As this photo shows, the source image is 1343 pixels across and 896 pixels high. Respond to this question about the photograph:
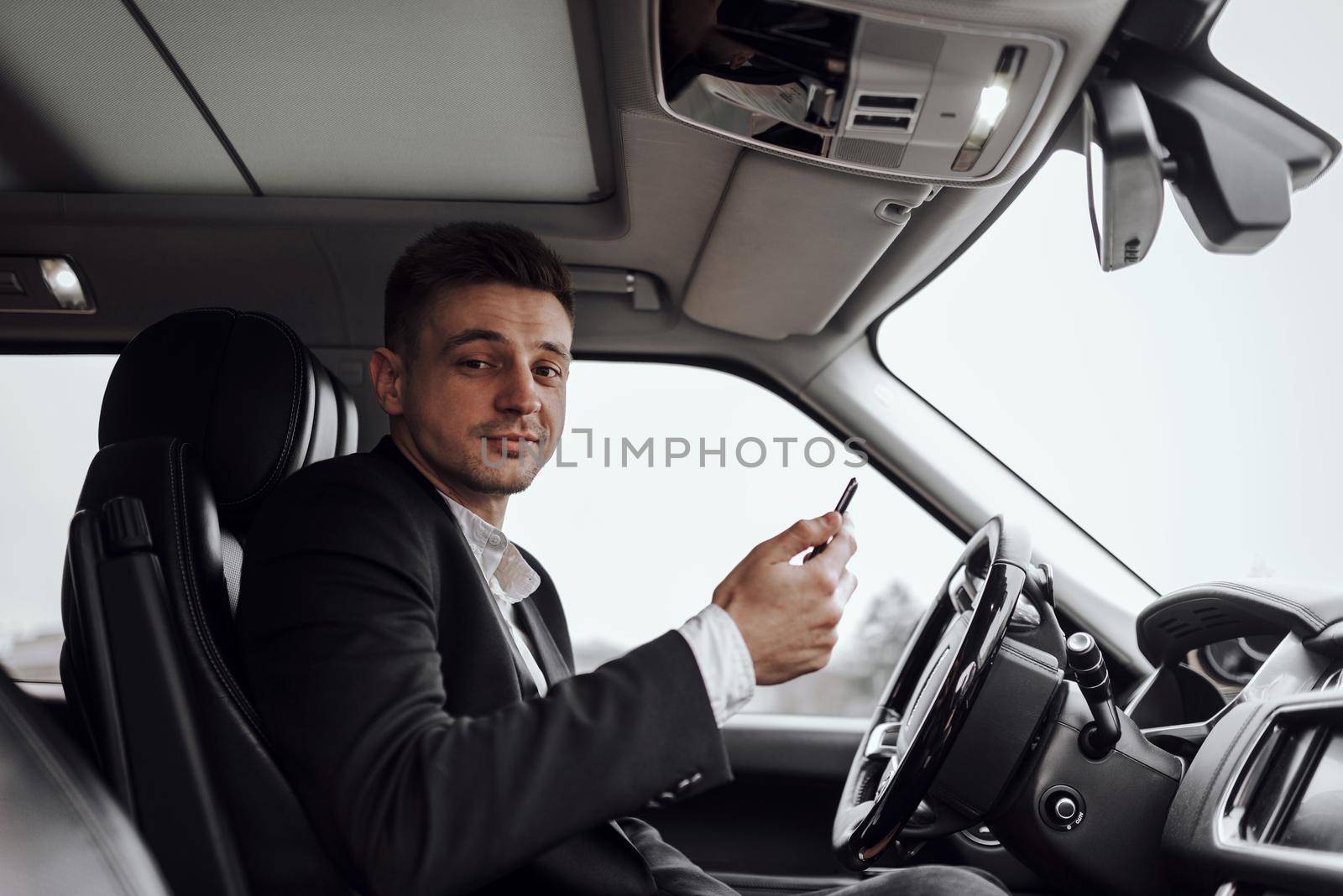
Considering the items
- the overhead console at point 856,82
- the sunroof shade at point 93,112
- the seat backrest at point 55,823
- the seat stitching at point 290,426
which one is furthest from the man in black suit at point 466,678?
the sunroof shade at point 93,112

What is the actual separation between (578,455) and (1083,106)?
1187 mm

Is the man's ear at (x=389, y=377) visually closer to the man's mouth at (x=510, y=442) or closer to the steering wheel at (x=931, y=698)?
the man's mouth at (x=510, y=442)

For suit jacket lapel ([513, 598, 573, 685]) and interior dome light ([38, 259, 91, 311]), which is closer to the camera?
suit jacket lapel ([513, 598, 573, 685])

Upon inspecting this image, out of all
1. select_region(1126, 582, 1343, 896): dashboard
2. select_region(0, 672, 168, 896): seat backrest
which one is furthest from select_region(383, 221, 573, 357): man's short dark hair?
select_region(1126, 582, 1343, 896): dashboard

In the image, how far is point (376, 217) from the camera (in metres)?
1.87

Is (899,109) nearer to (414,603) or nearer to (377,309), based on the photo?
(414,603)

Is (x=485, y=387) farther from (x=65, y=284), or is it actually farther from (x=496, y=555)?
(x=65, y=284)

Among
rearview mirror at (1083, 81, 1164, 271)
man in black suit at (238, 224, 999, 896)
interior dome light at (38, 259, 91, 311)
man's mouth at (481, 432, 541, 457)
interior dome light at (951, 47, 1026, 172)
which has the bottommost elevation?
man in black suit at (238, 224, 999, 896)

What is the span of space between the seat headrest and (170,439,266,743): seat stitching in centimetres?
6

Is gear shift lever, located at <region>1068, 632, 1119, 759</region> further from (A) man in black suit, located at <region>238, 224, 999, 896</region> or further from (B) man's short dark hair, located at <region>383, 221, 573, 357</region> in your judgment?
(B) man's short dark hair, located at <region>383, 221, 573, 357</region>

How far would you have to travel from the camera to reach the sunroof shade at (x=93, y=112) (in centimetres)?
148

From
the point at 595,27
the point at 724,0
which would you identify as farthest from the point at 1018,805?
the point at 595,27

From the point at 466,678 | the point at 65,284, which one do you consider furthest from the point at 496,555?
the point at 65,284

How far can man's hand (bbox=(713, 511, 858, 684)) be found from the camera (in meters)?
1.03
